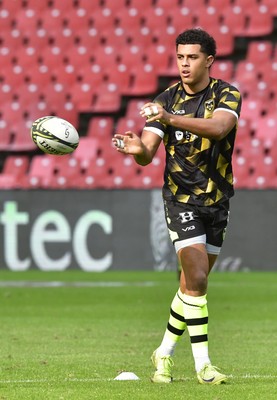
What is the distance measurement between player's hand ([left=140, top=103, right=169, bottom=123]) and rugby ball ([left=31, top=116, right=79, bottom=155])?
0.86 metres

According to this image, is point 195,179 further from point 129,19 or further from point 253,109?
point 129,19

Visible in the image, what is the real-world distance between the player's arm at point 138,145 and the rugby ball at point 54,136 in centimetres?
54

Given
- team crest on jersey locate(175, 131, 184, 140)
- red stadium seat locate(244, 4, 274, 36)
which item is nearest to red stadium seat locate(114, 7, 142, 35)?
Answer: red stadium seat locate(244, 4, 274, 36)

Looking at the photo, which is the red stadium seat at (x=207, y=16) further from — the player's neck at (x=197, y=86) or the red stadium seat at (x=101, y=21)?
the player's neck at (x=197, y=86)

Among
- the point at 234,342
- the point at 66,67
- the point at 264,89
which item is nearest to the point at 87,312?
the point at 234,342

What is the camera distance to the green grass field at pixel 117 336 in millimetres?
6504

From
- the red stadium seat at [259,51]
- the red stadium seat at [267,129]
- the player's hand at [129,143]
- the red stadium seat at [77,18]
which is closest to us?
the player's hand at [129,143]

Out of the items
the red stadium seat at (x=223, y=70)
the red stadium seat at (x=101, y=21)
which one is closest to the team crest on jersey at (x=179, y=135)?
the red stadium seat at (x=223, y=70)

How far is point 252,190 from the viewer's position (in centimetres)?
2034

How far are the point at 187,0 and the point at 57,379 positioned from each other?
18.2m

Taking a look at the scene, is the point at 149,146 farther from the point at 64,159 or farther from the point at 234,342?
the point at 64,159

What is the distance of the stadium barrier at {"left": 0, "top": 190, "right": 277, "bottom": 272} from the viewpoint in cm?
2042

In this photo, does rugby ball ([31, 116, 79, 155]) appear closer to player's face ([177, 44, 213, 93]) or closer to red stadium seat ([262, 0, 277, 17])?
player's face ([177, 44, 213, 93])

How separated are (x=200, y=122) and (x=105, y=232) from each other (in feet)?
48.1
